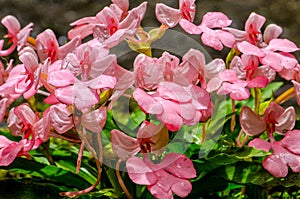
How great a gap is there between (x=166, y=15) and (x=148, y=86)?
124 mm

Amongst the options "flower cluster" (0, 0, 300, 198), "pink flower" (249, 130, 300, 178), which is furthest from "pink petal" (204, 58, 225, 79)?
"pink flower" (249, 130, 300, 178)

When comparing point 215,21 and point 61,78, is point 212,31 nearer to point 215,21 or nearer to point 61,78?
point 215,21

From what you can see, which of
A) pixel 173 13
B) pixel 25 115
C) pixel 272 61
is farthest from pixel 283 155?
pixel 25 115

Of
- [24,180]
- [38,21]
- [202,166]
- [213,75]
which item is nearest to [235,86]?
[213,75]

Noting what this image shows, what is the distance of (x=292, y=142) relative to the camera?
82 cm

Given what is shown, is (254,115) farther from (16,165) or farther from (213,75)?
(16,165)

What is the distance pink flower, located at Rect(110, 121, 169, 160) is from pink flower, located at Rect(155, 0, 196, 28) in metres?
0.15

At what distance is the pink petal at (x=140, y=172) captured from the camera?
0.75 metres

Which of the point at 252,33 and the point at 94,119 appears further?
the point at 252,33

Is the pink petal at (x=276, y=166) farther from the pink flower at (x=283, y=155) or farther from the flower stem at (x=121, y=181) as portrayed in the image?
the flower stem at (x=121, y=181)

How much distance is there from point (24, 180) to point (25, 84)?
207mm

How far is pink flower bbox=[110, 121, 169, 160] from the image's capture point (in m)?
0.77

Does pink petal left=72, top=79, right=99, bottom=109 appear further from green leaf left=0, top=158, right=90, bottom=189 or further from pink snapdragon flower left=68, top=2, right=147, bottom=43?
green leaf left=0, top=158, right=90, bottom=189

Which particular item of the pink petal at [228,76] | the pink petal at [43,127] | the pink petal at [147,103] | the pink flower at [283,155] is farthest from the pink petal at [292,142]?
the pink petal at [43,127]
